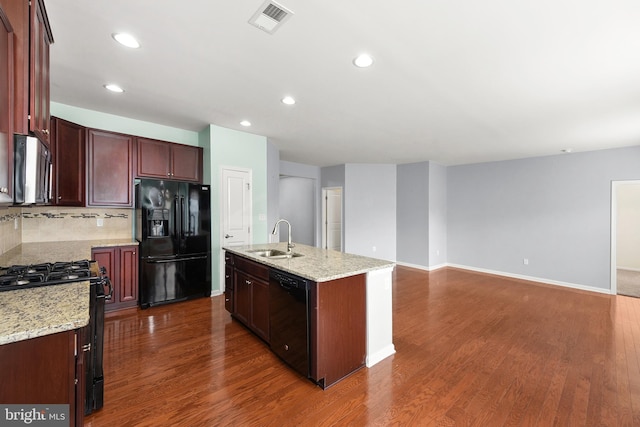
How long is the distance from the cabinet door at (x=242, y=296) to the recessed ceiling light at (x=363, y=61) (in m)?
2.26

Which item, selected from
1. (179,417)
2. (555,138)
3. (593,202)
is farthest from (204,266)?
(593,202)

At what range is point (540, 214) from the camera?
18.1 ft

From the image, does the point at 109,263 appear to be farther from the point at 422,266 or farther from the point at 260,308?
the point at 422,266

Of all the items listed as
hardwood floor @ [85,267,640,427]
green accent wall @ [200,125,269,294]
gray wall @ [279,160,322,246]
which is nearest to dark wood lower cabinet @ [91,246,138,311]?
hardwood floor @ [85,267,640,427]

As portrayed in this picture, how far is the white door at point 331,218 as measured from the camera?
295 inches

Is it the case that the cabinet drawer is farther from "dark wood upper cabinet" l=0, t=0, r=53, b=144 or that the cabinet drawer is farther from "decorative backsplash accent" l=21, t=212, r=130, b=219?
"decorative backsplash accent" l=21, t=212, r=130, b=219

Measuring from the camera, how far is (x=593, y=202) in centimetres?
496

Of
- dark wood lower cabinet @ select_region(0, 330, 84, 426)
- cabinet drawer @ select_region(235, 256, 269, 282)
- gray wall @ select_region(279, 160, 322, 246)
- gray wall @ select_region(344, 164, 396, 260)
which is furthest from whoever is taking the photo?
gray wall @ select_region(279, 160, 322, 246)

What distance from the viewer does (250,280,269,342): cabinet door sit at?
2.59 meters

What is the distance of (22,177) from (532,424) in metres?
3.20

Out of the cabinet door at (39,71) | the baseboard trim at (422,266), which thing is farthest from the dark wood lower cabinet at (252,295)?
the baseboard trim at (422,266)

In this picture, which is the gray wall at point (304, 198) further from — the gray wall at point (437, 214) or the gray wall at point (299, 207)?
the gray wall at point (437, 214)

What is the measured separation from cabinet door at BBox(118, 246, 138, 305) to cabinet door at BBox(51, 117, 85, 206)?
0.79 metres

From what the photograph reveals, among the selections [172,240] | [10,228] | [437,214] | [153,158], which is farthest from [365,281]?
[437,214]
